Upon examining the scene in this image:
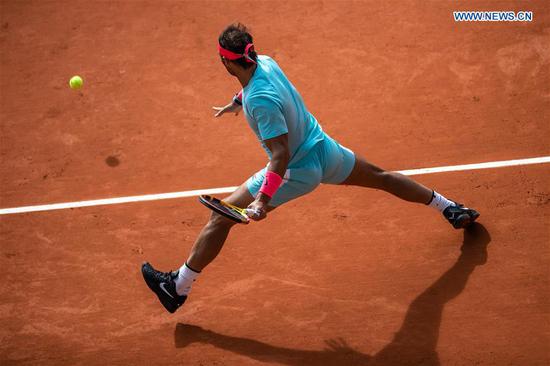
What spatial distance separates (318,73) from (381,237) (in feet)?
8.39

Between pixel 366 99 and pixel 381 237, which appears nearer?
pixel 381 237

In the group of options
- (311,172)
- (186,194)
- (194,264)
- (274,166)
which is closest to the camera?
(274,166)

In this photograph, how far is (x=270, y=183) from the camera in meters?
5.57

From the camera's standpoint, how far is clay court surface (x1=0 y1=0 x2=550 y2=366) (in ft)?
20.9

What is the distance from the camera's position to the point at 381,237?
7.04 meters

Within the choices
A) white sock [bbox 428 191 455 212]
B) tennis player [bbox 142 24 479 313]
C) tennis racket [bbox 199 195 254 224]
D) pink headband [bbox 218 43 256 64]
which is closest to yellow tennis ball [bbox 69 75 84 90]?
tennis player [bbox 142 24 479 313]

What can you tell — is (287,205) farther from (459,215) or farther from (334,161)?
(459,215)

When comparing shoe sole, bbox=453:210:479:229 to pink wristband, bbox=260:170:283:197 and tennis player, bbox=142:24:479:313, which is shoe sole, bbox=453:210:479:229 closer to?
tennis player, bbox=142:24:479:313

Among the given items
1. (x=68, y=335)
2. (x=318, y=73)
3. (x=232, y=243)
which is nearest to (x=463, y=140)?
(x=318, y=73)

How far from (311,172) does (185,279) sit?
4.55 ft

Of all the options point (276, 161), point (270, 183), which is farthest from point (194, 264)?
point (276, 161)

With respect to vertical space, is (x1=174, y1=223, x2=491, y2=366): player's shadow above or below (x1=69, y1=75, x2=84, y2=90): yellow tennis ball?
below

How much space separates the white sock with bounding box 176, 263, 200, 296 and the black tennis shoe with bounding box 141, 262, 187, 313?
4 centimetres

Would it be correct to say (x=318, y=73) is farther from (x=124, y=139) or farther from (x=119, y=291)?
(x=119, y=291)
